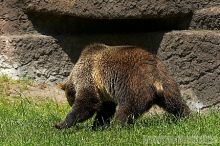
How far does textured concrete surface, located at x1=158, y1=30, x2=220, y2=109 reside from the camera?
8.96 m

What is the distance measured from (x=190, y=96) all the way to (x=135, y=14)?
1.36 meters

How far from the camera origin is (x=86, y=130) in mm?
7379

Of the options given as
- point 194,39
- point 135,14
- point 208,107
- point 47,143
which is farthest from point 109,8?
point 47,143

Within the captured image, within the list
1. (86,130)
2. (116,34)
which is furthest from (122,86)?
(116,34)

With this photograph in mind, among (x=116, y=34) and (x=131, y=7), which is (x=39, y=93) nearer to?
(x=116, y=34)

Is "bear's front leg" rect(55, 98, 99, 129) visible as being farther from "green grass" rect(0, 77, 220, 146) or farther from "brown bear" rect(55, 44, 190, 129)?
"green grass" rect(0, 77, 220, 146)

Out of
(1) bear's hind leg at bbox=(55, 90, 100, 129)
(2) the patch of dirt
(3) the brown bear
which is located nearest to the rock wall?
(2) the patch of dirt

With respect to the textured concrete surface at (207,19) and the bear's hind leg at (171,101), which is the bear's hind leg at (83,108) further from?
the textured concrete surface at (207,19)

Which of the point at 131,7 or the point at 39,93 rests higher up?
the point at 131,7

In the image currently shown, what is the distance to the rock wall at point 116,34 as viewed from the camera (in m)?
9.09

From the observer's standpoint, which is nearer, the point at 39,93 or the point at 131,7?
the point at 131,7

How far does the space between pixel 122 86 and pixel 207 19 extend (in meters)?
2.44

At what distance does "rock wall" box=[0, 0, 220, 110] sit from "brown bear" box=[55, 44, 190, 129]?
1.64 m

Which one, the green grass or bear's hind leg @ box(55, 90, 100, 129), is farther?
bear's hind leg @ box(55, 90, 100, 129)
